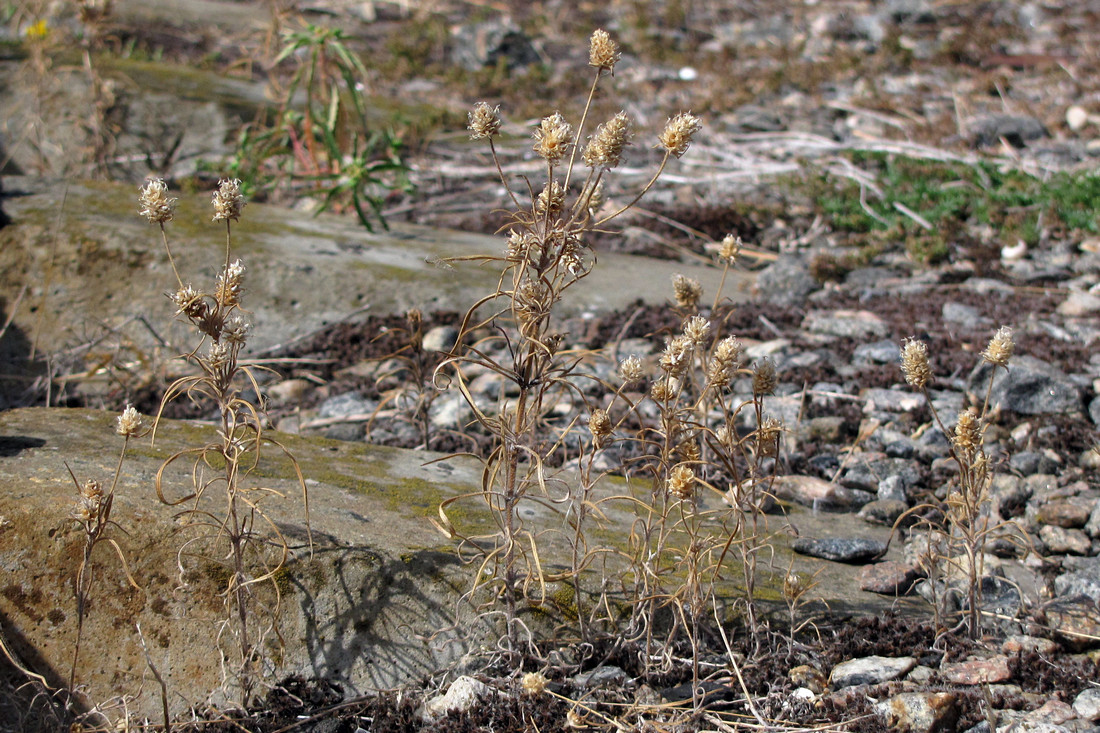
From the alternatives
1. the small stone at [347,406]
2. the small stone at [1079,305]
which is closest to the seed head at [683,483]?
the small stone at [347,406]

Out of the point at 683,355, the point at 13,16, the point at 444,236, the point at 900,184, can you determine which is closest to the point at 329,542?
the point at 683,355

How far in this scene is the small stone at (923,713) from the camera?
7.82ft

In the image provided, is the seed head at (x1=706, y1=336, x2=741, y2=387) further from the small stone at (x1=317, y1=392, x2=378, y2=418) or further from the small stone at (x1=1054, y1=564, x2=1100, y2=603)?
the small stone at (x1=317, y1=392, x2=378, y2=418)

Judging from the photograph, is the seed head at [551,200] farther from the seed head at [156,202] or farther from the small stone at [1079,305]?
the small stone at [1079,305]

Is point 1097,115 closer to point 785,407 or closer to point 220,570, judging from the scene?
point 785,407

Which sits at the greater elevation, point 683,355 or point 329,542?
point 683,355

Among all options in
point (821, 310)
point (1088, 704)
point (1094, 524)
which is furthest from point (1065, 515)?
point (821, 310)

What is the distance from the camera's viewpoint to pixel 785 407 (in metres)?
4.54

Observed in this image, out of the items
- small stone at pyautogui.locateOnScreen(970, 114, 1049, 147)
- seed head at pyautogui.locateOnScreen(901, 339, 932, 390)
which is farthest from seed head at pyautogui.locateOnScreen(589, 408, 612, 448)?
small stone at pyautogui.locateOnScreen(970, 114, 1049, 147)

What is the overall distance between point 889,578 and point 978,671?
0.51 metres

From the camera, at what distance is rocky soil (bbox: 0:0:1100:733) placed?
102 inches

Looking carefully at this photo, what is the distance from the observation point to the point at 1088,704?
2455mm

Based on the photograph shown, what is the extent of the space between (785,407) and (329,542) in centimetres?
262

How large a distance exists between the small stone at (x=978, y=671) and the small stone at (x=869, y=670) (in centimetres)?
10
